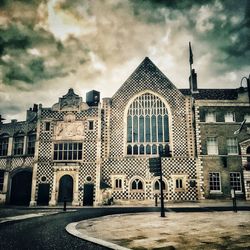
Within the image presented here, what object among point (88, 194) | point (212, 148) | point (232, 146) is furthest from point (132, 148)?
point (232, 146)

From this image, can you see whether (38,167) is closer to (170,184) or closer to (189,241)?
(170,184)

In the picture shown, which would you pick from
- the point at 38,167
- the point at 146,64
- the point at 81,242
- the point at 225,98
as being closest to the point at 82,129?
the point at 38,167

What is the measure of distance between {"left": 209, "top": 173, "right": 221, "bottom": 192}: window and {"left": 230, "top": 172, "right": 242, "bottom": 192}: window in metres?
1.29

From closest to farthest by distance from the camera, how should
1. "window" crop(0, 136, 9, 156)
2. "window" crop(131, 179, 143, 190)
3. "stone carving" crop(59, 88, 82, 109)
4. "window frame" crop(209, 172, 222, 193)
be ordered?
"window frame" crop(209, 172, 222, 193)
"window" crop(131, 179, 143, 190)
"stone carving" crop(59, 88, 82, 109)
"window" crop(0, 136, 9, 156)

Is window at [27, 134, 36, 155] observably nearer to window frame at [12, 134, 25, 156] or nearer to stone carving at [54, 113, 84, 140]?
window frame at [12, 134, 25, 156]

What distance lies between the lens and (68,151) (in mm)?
26781

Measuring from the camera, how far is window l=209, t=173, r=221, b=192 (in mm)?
25734

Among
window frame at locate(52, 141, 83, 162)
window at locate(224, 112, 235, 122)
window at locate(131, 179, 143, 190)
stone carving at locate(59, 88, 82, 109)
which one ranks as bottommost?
window at locate(131, 179, 143, 190)

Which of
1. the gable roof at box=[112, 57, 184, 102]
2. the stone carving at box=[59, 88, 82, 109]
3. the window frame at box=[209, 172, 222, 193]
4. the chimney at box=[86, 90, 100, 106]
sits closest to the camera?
the window frame at box=[209, 172, 222, 193]

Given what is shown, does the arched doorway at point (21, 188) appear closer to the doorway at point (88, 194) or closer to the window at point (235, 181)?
the doorway at point (88, 194)

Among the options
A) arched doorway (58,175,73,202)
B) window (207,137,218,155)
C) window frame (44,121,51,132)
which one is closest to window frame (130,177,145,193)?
arched doorway (58,175,73,202)

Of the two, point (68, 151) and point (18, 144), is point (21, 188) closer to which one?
point (18, 144)

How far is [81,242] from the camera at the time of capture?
25.9ft

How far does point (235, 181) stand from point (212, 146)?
13.7 ft
